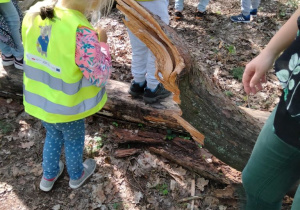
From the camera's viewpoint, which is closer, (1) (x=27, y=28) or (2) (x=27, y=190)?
(1) (x=27, y=28)

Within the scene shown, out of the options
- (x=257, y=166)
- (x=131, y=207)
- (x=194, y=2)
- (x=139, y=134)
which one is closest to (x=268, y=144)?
(x=257, y=166)

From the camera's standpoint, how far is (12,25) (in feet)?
12.3

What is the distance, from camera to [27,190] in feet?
10.1

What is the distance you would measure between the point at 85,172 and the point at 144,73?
4.27ft

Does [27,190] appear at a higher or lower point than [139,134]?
lower

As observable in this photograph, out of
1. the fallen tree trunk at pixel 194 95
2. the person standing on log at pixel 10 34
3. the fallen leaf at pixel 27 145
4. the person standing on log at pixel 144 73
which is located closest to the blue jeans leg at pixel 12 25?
the person standing on log at pixel 10 34

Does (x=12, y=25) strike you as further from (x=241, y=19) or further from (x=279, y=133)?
(x=241, y=19)

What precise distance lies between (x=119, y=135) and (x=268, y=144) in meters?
2.18

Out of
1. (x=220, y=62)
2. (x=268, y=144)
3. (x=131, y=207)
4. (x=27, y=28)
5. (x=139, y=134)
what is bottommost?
(x=131, y=207)

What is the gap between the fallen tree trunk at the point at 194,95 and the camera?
7.59 ft

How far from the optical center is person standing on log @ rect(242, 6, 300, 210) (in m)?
1.33

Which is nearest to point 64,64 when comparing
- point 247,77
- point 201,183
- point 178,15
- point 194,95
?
point 194,95

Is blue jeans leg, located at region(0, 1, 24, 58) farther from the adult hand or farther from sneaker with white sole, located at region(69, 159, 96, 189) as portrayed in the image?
the adult hand

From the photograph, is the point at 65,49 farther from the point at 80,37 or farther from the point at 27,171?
the point at 27,171
